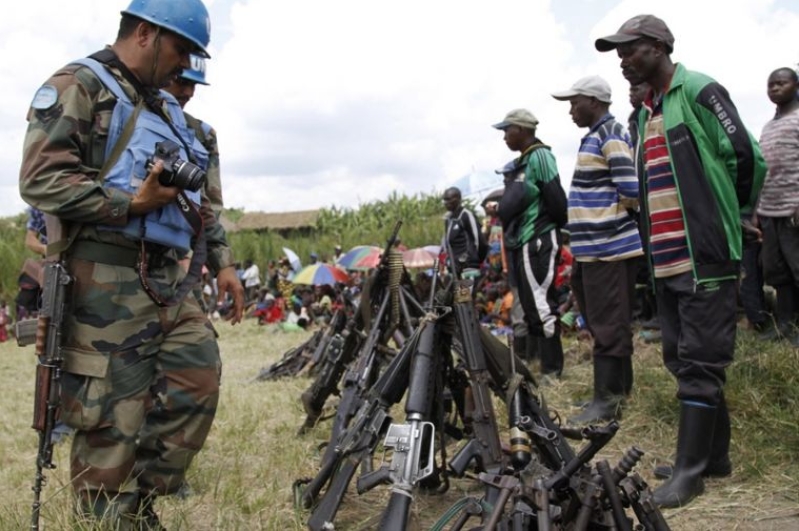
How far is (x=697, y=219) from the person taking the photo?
10.2 ft

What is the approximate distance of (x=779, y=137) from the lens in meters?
5.43

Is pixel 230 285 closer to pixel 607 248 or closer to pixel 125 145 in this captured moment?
pixel 125 145

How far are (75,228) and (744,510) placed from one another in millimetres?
2866

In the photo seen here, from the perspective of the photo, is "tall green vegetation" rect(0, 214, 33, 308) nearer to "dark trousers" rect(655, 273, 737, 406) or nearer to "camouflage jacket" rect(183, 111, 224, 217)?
"camouflage jacket" rect(183, 111, 224, 217)

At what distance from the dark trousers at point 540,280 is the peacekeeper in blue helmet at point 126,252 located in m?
3.16

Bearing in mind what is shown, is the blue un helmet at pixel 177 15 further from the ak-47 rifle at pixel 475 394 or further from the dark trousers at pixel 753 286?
the dark trousers at pixel 753 286

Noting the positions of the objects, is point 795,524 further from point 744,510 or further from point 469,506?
point 469,506

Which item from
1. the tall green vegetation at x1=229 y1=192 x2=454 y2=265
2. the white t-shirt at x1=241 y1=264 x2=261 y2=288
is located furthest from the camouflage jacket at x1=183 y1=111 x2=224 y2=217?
the white t-shirt at x1=241 y1=264 x2=261 y2=288

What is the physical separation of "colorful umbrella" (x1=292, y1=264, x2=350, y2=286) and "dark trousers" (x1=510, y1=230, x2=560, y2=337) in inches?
299

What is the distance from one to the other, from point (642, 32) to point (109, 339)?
2.53 meters

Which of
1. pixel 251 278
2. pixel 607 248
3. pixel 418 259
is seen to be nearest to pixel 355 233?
pixel 251 278

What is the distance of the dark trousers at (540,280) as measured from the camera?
5.58m

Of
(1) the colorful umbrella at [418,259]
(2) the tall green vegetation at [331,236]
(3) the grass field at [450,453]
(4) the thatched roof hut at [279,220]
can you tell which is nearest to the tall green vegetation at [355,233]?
(2) the tall green vegetation at [331,236]

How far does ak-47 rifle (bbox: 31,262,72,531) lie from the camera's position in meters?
2.61
